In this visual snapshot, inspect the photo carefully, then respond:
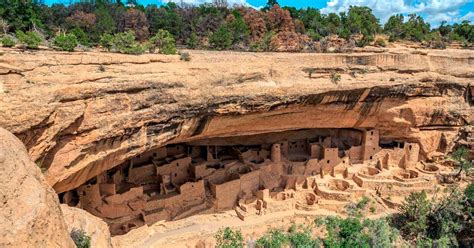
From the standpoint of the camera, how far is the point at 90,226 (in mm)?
7750

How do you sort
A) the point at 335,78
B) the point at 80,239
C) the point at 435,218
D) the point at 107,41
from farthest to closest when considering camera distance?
1. the point at 107,41
2. the point at 435,218
3. the point at 335,78
4. the point at 80,239

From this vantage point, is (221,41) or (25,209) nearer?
(25,209)

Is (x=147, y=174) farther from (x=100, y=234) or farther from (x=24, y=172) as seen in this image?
(x=24, y=172)

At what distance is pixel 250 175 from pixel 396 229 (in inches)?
251

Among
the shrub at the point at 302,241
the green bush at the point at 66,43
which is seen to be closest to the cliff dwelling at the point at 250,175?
the shrub at the point at 302,241

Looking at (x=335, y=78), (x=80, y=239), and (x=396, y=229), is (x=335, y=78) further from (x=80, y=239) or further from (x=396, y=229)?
(x=80, y=239)

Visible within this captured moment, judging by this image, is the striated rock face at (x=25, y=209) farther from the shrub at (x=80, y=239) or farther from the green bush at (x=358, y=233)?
the green bush at (x=358, y=233)

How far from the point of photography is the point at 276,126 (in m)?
15.4

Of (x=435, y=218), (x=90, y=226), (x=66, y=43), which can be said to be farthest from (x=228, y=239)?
(x=66, y=43)

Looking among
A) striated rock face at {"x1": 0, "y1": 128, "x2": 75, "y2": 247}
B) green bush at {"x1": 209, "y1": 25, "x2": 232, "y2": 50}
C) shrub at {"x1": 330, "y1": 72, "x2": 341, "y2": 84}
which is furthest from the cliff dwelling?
striated rock face at {"x1": 0, "y1": 128, "x2": 75, "y2": 247}

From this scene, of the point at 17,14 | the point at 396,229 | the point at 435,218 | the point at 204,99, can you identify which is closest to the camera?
the point at 204,99

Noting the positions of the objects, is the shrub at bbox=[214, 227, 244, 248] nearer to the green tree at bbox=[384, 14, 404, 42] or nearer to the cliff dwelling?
the cliff dwelling

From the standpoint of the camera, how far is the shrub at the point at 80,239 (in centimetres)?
643

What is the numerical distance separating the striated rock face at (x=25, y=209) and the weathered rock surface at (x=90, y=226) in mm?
2624
